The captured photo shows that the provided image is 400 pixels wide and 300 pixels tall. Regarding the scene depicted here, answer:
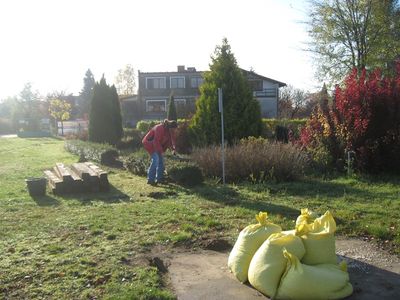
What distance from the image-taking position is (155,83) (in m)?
60.4

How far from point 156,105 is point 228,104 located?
46001mm

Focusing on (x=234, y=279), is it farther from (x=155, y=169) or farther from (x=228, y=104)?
(x=228, y=104)

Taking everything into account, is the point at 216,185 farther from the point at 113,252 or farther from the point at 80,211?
the point at 113,252

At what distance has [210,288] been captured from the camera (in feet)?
15.2

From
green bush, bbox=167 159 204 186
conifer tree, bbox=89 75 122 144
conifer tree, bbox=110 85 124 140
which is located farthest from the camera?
conifer tree, bbox=110 85 124 140

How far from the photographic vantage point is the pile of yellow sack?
4129 millimetres

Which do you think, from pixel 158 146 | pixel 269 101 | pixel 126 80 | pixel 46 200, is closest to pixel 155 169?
pixel 158 146

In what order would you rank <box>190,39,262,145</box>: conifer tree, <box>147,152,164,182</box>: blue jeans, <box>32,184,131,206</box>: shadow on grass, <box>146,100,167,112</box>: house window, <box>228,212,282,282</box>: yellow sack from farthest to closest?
<box>146,100,167,112</box>: house window < <box>190,39,262,145</box>: conifer tree < <box>147,152,164,182</box>: blue jeans < <box>32,184,131,206</box>: shadow on grass < <box>228,212,282,282</box>: yellow sack

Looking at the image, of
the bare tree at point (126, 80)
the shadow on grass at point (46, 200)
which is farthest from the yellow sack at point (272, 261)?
the bare tree at point (126, 80)

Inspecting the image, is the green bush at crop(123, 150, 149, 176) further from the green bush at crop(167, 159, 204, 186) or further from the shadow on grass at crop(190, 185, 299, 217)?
the shadow on grass at crop(190, 185, 299, 217)

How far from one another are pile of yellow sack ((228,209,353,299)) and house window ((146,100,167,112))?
5580cm

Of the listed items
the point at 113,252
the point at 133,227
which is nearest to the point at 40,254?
the point at 113,252

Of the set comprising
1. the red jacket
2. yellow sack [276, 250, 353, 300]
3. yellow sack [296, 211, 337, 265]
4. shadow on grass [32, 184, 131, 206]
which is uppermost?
the red jacket

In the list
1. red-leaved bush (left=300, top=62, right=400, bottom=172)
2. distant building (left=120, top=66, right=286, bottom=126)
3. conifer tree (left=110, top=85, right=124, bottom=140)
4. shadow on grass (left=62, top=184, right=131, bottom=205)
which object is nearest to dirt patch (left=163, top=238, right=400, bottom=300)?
shadow on grass (left=62, top=184, right=131, bottom=205)
